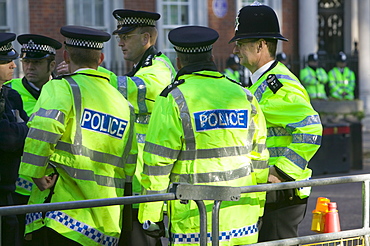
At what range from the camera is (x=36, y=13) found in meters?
17.1

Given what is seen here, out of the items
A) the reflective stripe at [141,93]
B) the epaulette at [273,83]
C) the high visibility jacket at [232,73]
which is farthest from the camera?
the high visibility jacket at [232,73]

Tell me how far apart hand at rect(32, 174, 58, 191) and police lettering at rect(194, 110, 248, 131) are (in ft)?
3.12

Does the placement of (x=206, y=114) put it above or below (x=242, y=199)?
above

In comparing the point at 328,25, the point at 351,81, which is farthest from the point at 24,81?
the point at 328,25

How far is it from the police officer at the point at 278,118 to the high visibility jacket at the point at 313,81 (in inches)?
542

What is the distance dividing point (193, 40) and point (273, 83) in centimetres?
82

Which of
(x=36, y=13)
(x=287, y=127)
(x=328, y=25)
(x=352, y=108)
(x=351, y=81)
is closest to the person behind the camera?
(x=287, y=127)

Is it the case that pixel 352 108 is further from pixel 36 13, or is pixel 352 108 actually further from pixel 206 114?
pixel 206 114

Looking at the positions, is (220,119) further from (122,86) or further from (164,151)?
(122,86)

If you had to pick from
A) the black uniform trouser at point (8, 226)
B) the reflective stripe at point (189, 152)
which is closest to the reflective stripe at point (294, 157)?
the reflective stripe at point (189, 152)

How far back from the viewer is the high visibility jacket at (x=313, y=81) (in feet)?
61.1

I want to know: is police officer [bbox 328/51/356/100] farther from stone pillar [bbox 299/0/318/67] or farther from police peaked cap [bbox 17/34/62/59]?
police peaked cap [bbox 17/34/62/59]

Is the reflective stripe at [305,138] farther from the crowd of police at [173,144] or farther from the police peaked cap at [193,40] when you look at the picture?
the police peaked cap at [193,40]

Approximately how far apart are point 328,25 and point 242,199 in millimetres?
20501
